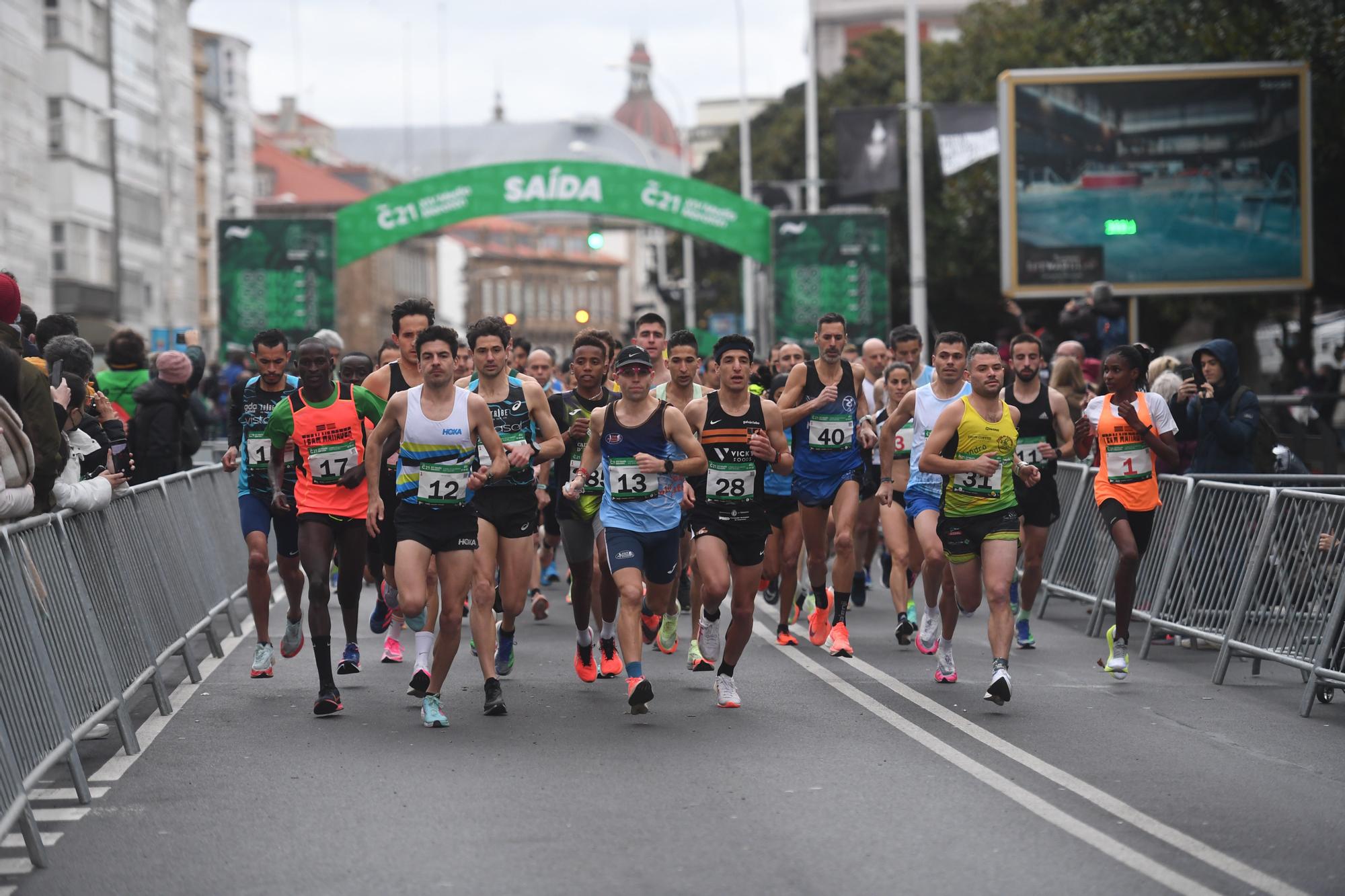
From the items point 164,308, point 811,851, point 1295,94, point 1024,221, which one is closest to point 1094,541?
point 811,851

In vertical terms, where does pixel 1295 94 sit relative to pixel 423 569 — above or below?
above

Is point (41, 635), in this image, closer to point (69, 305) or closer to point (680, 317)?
point (69, 305)

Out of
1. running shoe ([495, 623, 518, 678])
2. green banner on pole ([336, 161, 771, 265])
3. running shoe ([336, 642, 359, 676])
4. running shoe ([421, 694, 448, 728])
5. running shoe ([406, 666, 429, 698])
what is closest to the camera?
running shoe ([421, 694, 448, 728])

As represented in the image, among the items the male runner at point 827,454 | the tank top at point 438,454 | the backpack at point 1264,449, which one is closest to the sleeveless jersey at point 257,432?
the tank top at point 438,454

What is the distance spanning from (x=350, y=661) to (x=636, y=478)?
2572 millimetres

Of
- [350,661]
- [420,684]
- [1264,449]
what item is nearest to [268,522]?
[350,661]

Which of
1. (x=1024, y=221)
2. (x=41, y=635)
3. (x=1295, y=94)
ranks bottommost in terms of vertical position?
(x=41, y=635)

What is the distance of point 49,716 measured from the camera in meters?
8.07

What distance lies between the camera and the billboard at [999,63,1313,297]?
2625cm

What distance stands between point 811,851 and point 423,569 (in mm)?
Result: 3474

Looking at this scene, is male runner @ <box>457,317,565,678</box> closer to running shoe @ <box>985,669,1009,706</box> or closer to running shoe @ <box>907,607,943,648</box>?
running shoe @ <box>985,669,1009,706</box>

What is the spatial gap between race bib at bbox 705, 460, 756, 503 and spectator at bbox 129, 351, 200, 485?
191 inches

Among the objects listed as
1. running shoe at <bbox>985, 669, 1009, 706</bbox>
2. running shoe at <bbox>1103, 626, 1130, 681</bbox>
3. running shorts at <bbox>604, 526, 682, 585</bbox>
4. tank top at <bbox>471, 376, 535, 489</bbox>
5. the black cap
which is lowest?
running shoe at <bbox>1103, 626, 1130, 681</bbox>

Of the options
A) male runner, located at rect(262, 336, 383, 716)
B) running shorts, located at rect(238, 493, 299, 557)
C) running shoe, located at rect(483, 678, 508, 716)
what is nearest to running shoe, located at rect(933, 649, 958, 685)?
running shoe, located at rect(483, 678, 508, 716)
